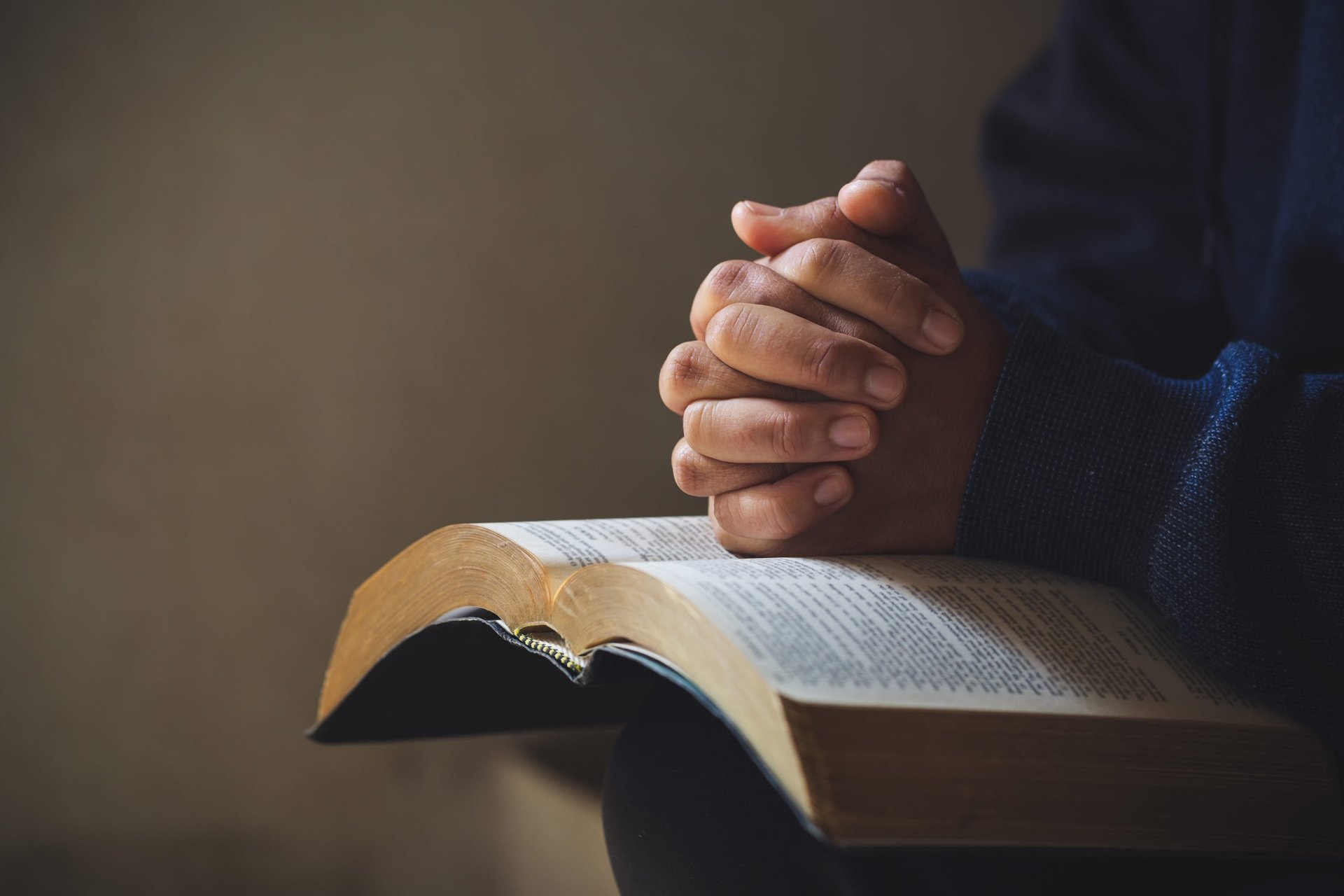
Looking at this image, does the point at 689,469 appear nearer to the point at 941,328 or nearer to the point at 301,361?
the point at 941,328

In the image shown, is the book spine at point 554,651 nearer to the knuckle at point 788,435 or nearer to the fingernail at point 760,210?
the knuckle at point 788,435

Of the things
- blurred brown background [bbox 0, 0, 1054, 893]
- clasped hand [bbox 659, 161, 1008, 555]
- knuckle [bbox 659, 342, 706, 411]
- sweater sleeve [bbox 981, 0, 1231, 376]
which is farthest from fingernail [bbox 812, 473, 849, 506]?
blurred brown background [bbox 0, 0, 1054, 893]

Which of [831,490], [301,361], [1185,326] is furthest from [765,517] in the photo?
[301,361]

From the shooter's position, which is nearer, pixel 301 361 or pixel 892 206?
pixel 892 206

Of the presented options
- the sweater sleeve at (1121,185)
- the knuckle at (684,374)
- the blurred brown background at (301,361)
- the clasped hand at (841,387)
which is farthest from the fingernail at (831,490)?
the blurred brown background at (301,361)

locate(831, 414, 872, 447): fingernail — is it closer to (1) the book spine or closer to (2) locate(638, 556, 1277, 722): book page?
(2) locate(638, 556, 1277, 722): book page

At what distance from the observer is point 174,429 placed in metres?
1.08

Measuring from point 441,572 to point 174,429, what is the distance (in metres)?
0.67

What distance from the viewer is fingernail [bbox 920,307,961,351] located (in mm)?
542

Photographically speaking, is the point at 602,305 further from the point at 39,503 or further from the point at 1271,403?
the point at 1271,403

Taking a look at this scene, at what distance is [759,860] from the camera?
0.45m

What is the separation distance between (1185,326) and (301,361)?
3.21 feet

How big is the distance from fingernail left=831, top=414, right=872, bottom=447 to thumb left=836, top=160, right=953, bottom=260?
139mm

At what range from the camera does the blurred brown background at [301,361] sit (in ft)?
3.36
